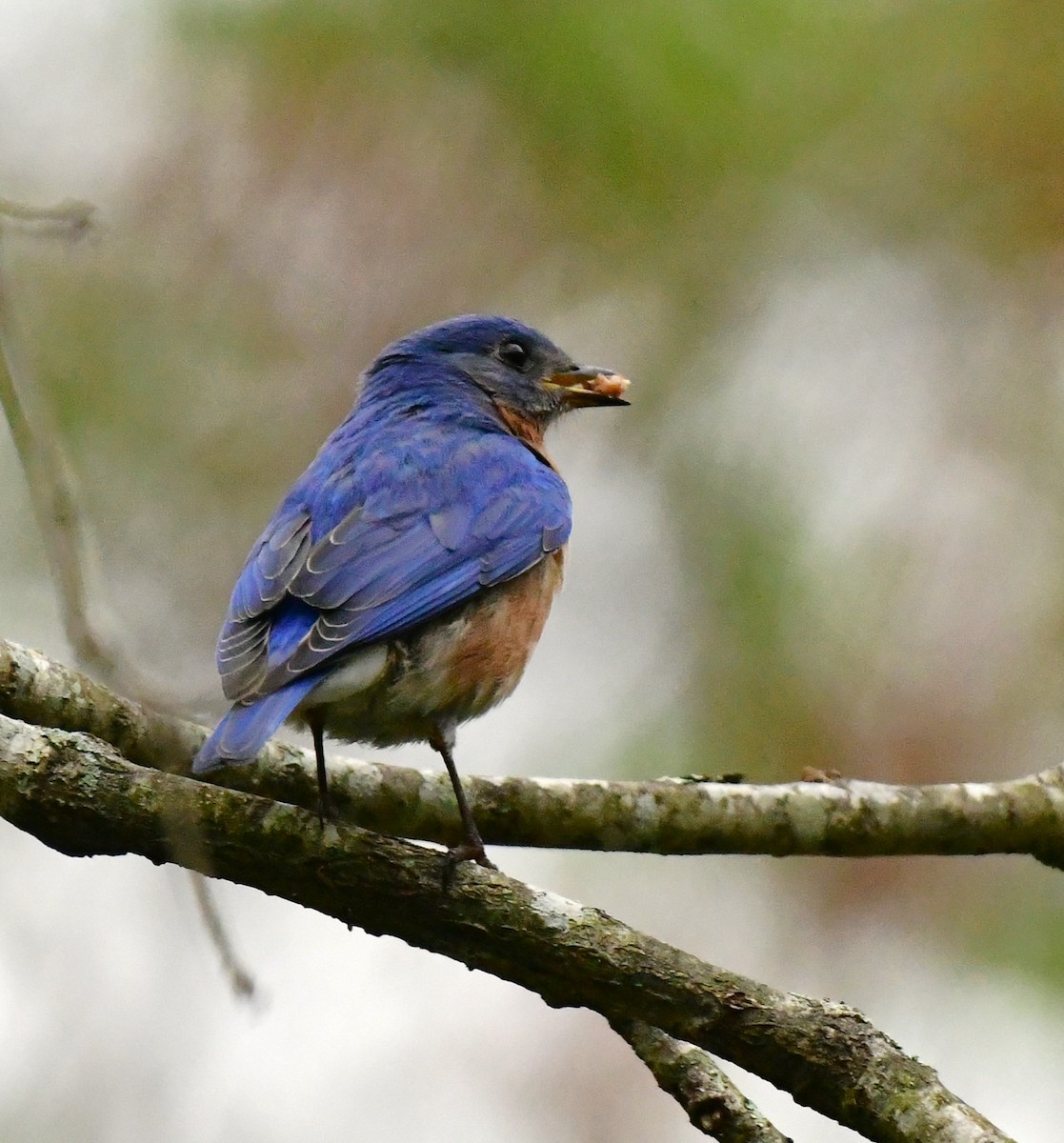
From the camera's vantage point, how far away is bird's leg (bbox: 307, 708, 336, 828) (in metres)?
4.20

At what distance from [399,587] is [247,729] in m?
0.87

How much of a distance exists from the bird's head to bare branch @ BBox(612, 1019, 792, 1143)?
2.83 m

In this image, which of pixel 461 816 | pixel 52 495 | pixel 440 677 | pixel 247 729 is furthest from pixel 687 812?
pixel 52 495

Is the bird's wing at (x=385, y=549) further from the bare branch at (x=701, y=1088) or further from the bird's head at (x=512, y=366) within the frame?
the bare branch at (x=701, y=1088)

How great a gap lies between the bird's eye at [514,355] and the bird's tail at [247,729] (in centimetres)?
240

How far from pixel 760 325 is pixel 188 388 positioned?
2.86 metres

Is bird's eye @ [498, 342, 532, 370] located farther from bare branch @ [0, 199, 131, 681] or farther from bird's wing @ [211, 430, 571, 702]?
bare branch @ [0, 199, 131, 681]

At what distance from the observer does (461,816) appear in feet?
14.3

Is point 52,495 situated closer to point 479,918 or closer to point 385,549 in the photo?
point 479,918

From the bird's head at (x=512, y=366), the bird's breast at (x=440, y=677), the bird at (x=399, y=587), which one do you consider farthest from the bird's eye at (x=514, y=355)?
the bird's breast at (x=440, y=677)

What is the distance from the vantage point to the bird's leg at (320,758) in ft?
13.8

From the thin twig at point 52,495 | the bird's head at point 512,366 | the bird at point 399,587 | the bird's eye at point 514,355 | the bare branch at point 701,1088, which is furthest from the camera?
the bird's eye at point 514,355

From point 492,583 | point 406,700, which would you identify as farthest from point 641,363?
point 406,700

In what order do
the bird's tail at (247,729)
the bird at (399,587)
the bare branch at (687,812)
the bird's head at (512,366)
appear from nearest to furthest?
the bird's tail at (247,729)
the bird at (399,587)
the bare branch at (687,812)
the bird's head at (512,366)
